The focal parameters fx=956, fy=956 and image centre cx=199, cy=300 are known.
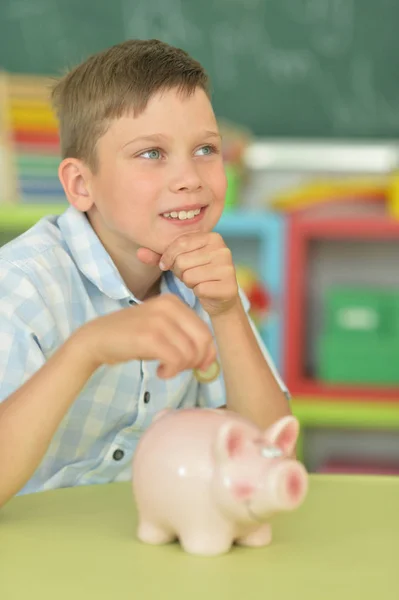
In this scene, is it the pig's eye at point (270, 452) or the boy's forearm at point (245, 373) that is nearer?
the pig's eye at point (270, 452)

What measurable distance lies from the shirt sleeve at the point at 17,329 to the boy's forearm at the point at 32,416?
4.9 inches

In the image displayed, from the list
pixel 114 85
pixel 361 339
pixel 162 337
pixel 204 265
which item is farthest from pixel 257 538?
pixel 361 339

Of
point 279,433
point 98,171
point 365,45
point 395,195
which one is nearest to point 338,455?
point 395,195

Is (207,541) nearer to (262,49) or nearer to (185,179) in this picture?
(185,179)

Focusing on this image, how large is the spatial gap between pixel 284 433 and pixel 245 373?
0.35 meters

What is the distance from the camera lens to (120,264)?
139cm

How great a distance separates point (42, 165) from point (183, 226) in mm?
1616

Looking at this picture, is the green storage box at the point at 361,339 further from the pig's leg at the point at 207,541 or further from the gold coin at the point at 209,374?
the pig's leg at the point at 207,541

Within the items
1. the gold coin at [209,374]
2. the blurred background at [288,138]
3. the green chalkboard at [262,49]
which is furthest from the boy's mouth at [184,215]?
the green chalkboard at [262,49]

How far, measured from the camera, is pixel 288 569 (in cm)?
78

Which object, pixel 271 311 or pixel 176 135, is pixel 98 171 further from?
pixel 271 311

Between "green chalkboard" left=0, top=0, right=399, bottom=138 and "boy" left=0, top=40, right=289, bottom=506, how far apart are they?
1535mm

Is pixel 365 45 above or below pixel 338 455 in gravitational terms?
above

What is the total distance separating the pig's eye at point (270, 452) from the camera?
0.80 metres
